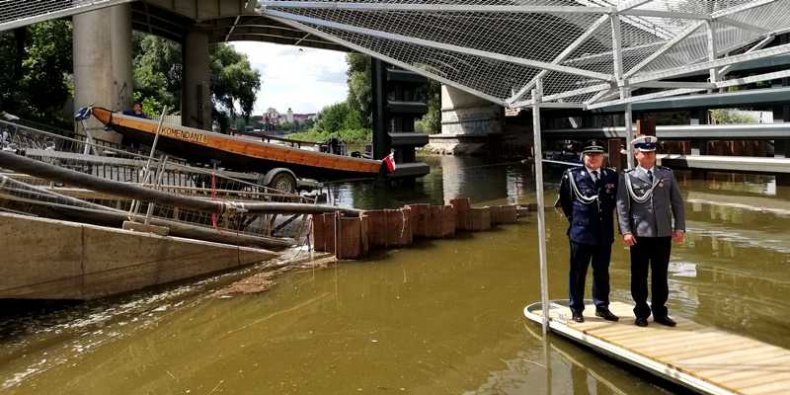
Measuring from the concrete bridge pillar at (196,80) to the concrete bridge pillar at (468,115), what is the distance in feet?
61.0

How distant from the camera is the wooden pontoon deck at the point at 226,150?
15.4m

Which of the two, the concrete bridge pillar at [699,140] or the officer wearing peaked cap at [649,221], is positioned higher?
the concrete bridge pillar at [699,140]

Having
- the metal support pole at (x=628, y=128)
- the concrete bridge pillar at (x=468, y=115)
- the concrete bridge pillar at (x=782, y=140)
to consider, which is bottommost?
the metal support pole at (x=628, y=128)

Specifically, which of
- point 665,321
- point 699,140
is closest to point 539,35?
point 665,321

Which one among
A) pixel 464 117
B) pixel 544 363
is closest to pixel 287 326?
pixel 544 363

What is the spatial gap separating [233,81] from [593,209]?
5459cm

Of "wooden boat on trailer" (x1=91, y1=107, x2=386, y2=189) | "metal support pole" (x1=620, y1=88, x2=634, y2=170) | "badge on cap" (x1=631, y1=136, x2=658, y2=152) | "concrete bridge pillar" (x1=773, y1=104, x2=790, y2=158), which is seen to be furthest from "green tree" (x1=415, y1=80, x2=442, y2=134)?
"badge on cap" (x1=631, y1=136, x2=658, y2=152)

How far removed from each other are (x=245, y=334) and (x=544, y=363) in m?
3.07

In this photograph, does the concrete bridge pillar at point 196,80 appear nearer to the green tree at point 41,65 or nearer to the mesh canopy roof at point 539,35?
the green tree at point 41,65

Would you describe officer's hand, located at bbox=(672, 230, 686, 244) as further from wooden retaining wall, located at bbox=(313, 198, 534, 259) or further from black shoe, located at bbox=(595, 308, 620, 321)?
wooden retaining wall, located at bbox=(313, 198, 534, 259)

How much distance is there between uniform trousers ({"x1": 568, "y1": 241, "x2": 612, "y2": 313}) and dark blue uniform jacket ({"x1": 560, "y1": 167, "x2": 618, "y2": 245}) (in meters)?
0.08

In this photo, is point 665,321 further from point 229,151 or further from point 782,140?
point 782,140

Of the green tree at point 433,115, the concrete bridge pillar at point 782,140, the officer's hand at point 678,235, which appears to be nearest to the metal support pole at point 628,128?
the officer's hand at point 678,235

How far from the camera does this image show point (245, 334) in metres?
6.31
